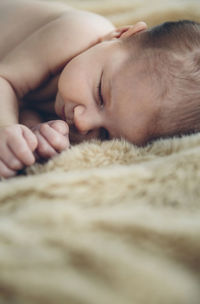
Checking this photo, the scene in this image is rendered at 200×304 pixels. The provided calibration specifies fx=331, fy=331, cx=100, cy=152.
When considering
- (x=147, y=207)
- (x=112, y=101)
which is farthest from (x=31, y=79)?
(x=147, y=207)

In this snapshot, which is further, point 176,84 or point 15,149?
point 176,84

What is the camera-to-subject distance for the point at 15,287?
37 centimetres

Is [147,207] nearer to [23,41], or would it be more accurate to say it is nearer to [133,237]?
[133,237]

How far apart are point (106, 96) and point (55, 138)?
0.87 feet

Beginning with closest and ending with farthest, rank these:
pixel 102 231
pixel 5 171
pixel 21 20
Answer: pixel 102 231, pixel 5 171, pixel 21 20

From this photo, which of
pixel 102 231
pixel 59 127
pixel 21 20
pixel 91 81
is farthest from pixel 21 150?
pixel 21 20

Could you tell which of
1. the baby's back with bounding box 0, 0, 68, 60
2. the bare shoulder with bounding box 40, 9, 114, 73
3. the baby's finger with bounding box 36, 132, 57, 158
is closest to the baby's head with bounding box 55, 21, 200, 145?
the bare shoulder with bounding box 40, 9, 114, 73

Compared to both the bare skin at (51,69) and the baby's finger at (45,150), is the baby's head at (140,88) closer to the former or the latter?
the bare skin at (51,69)

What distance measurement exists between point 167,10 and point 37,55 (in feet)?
2.25

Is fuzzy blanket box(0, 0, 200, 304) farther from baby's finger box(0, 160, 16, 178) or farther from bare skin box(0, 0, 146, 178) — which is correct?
bare skin box(0, 0, 146, 178)

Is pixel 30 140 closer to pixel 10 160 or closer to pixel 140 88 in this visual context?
pixel 10 160

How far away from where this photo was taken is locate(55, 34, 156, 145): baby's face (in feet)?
2.97

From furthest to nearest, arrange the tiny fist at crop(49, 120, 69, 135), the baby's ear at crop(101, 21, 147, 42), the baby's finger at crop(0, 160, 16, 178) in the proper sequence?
1. the baby's ear at crop(101, 21, 147, 42)
2. the tiny fist at crop(49, 120, 69, 135)
3. the baby's finger at crop(0, 160, 16, 178)

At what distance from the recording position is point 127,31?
3.66 ft
